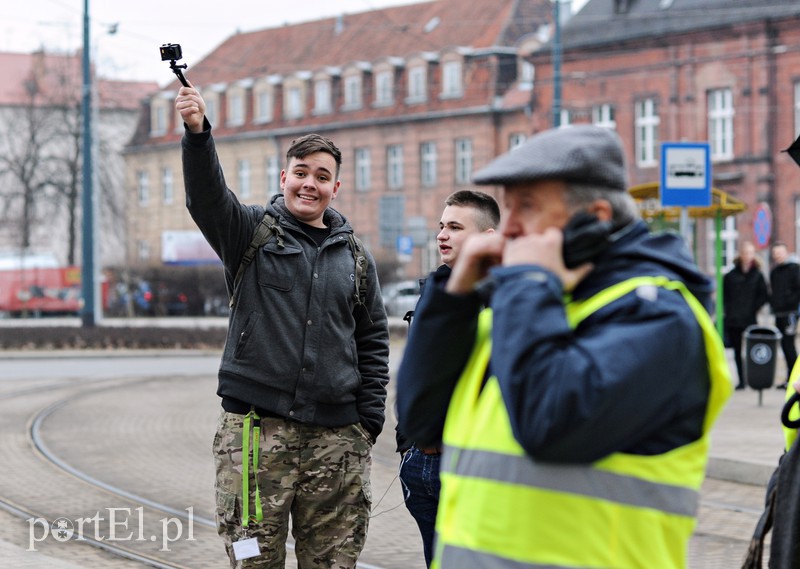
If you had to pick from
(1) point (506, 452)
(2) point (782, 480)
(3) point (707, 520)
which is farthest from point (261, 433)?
(3) point (707, 520)

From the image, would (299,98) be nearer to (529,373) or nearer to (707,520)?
(707,520)

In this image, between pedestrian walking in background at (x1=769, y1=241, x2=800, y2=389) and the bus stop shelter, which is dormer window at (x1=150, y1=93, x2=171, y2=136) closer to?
the bus stop shelter

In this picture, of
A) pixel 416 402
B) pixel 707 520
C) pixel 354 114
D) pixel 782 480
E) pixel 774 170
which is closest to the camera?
pixel 416 402

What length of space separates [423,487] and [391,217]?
5075cm

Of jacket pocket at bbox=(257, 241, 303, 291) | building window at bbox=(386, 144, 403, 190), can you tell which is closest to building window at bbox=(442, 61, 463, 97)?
building window at bbox=(386, 144, 403, 190)

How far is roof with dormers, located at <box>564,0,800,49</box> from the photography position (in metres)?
45.2

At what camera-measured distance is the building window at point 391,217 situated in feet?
180

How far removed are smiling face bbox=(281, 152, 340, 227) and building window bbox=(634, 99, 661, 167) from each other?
45.1 metres

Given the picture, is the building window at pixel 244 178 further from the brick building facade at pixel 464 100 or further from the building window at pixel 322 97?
the building window at pixel 322 97

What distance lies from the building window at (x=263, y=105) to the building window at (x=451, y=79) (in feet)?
35.0

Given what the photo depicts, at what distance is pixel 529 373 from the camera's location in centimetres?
238

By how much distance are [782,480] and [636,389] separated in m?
1.17

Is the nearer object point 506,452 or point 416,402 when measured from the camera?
point 506,452

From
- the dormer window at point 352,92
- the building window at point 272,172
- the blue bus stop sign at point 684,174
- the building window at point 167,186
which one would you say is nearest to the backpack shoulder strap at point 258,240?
the blue bus stop sign at point 684,174
